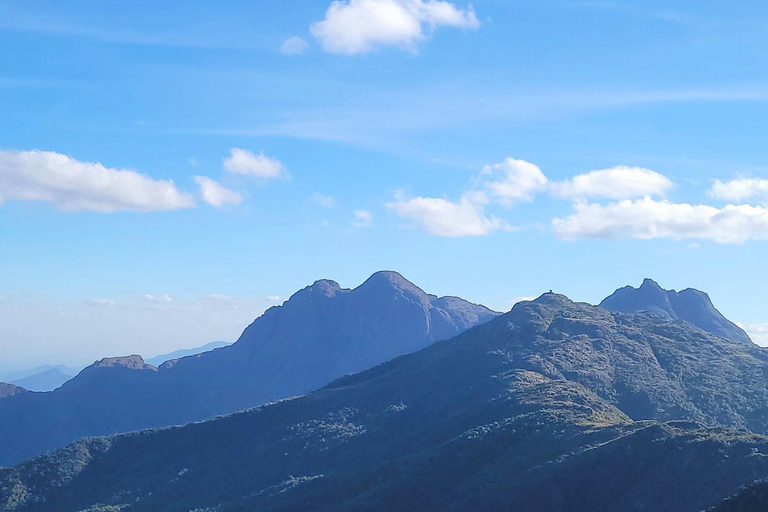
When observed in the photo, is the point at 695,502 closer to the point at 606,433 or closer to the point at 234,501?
the point at 606,433

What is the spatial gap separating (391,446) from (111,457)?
154 feet

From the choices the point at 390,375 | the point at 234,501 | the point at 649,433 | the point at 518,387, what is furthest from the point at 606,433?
the point at 390,375

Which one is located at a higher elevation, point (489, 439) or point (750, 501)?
point (489, 439)

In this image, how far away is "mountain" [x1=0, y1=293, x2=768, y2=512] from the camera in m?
73.8

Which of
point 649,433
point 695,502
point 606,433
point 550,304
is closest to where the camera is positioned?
point 695,502

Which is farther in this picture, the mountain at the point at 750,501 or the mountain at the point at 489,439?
the mountain at the point at 489,439

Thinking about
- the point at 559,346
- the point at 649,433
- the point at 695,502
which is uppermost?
the point at 559,346

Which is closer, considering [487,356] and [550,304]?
[487,356]

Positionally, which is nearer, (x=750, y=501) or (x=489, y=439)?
(x=750, y=501)

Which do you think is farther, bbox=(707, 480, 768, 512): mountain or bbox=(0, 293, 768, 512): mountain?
bbox=(0, 293, 768, 512): mountain

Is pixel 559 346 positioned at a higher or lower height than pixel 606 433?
higher

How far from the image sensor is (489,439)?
90.0m

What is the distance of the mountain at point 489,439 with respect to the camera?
73750 mm

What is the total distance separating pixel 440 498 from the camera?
7962cm
